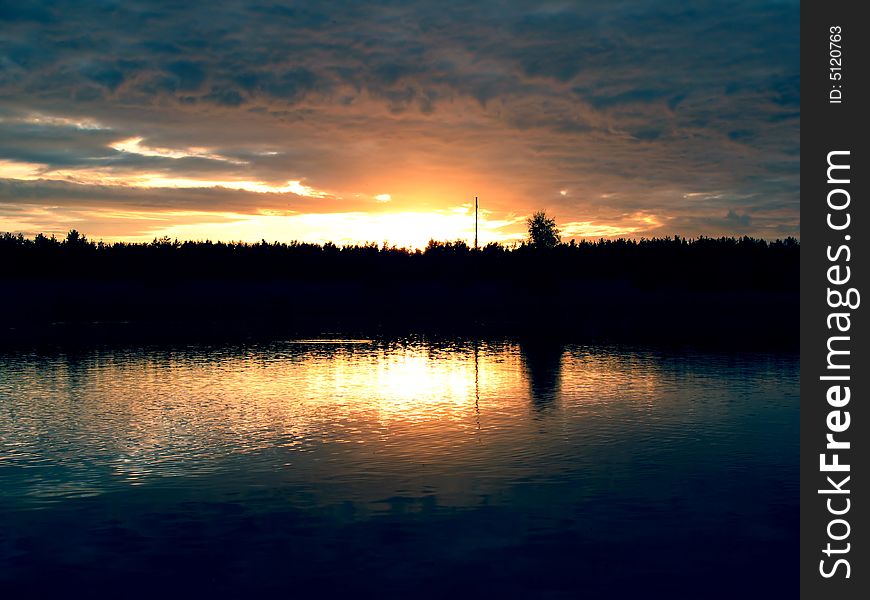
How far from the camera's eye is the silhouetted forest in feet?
252

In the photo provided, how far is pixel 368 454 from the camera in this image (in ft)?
64.0

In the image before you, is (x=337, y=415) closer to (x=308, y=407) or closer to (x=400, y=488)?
(x=308, y=407)

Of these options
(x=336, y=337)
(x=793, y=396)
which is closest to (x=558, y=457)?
(x=793, y=396)

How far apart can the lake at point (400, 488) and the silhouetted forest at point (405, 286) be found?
37.0 metres

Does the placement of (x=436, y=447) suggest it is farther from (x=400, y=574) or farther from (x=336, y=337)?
(x=336, y=337)

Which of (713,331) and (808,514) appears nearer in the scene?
(808,514)

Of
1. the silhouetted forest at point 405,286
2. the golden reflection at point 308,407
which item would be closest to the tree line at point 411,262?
the silhouetted forest at point 405,286

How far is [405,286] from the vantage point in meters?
132

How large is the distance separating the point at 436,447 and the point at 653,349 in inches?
1180

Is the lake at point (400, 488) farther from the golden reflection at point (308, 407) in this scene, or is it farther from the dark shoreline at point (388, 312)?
the dark shoreline at point (388, 312)

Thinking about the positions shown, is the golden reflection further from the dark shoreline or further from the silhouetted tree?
the silhouetted tree

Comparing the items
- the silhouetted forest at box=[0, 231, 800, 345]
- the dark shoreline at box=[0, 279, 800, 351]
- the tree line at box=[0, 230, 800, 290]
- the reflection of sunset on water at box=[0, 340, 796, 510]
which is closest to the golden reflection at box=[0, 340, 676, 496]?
the reflection of sunset on water at box=[0, 340, 796, 510]

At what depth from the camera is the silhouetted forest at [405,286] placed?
76.7 metres

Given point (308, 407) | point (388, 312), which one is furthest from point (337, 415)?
point (388, 312)
